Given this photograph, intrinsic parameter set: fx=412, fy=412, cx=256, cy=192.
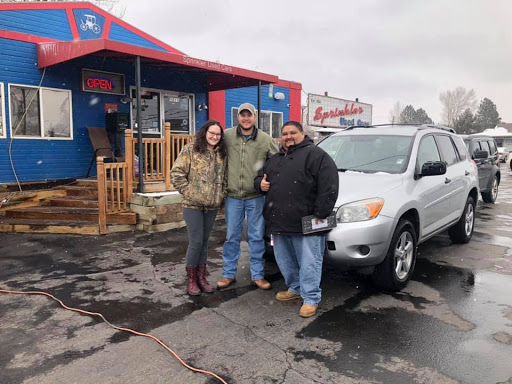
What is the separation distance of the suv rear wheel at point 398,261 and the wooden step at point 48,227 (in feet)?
16.3

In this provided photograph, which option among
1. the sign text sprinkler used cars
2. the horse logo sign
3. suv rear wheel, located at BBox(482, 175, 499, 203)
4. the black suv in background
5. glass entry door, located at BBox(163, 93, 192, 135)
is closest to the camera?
the horse logo sign

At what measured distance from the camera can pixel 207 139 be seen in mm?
4148

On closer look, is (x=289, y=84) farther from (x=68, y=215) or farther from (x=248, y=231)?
(x=248, y=231)

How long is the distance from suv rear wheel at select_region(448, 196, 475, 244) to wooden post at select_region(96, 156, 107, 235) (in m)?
5.67

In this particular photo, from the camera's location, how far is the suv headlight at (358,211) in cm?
403

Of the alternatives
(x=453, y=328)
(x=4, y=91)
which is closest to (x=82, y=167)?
(x=4, y=91)

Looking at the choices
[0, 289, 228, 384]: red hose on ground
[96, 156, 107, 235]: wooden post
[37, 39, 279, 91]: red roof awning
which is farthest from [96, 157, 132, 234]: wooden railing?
[0, 289, 228, 384]: red hose on ground

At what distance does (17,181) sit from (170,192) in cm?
339

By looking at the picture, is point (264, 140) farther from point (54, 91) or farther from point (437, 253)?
point (54, 91)

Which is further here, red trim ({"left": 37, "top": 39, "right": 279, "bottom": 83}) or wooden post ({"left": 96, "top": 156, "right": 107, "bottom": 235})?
red trim ({"left": 37, "top": 39, "right": 279, "bottom": 83})

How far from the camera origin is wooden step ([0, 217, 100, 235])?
7.11 meters

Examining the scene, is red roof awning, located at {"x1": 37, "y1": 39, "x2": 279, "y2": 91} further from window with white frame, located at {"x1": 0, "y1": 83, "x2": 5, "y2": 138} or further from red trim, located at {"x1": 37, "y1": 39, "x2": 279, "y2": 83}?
window with white frame, located at {"x1": 0, "y1": 83, "x2": 5, "y2": 138}

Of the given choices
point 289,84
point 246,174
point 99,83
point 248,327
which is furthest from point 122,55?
point 289,84

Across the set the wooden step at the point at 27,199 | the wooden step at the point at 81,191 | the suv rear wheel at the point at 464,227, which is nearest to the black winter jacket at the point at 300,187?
the suv rear wheel at the point at 464,227
